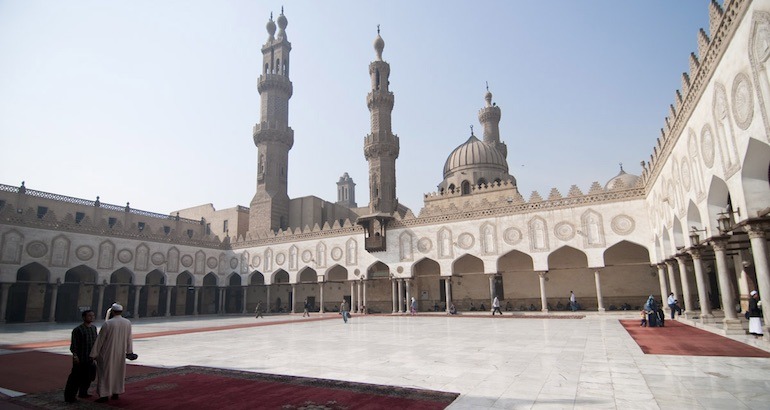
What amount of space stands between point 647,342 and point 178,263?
30.0 m

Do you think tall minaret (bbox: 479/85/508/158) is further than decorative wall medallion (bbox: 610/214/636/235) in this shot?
Yes

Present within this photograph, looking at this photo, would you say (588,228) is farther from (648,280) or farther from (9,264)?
(9,264)

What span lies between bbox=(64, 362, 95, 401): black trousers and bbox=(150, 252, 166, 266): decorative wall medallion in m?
26.8

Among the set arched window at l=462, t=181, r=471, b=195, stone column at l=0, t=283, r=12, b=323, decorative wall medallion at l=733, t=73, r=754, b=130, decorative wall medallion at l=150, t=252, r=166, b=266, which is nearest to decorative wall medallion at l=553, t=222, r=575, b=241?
arched window at l=462, t=181, r=471, b=195

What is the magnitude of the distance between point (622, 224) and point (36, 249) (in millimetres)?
31249

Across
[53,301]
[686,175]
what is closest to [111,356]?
[686,175]

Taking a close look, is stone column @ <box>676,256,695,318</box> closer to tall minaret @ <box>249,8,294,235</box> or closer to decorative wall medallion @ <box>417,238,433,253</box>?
decorative wall medallion @ <box>417,238,433,253</box>

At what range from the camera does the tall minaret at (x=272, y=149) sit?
3572 cm

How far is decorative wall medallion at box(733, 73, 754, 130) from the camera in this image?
25.5 ft

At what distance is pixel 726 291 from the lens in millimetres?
11367

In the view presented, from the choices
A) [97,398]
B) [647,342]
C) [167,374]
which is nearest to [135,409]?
[97,398]

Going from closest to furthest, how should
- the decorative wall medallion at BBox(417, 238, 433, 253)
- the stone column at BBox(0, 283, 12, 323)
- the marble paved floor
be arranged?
the marble paved floor → the stone column at BBox(0, 283, 12, 323) → the decorative wall medallion at BBox(417, 238, 433, 253)

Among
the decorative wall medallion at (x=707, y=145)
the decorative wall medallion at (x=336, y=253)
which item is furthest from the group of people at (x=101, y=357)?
the decorative wall medallion at (x=336, y=253)

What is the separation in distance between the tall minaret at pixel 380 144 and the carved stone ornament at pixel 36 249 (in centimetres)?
1902
